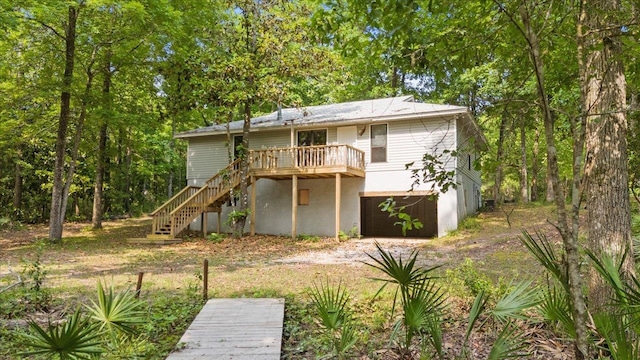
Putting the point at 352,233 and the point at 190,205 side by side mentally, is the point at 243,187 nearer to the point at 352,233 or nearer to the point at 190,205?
the point at 190,205

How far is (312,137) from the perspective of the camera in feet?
59.8

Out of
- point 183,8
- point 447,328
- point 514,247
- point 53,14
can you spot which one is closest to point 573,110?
point 447,328

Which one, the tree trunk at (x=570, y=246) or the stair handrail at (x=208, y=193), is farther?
the stair handrail at (x=208, y=193)

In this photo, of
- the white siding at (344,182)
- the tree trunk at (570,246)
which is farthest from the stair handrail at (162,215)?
the tree trunk at (570,246)

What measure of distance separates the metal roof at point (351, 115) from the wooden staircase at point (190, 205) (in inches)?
99.2

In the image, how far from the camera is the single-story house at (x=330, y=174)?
16.0 m

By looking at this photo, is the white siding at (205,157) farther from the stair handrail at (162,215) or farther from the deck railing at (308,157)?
the deck railing at (308,157)

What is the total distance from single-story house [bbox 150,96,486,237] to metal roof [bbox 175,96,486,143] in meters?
0.05

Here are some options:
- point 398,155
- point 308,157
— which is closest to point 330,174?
point 308,157

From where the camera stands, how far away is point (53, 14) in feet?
39.0

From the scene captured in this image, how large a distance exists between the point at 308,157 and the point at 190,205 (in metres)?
5.06

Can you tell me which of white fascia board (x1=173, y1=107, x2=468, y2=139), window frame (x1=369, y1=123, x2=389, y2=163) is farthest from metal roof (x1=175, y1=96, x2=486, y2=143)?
window frame (x1=369, y1=123, x2=389, y2=163)

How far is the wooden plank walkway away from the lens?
4.42 m

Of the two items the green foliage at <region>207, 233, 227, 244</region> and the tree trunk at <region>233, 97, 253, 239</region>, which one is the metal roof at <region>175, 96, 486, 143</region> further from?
the green foliage at <region>207, 233, 227, 244</region>
